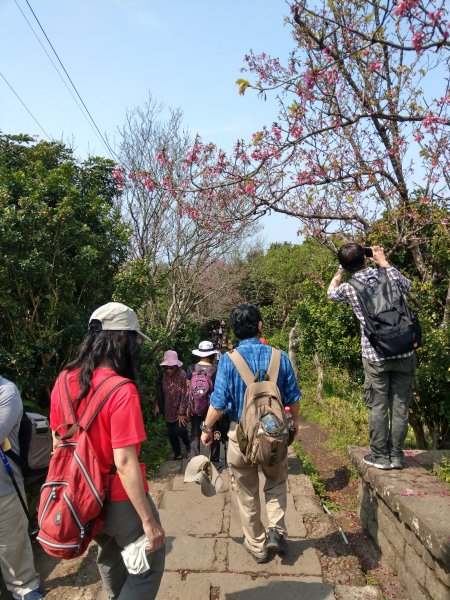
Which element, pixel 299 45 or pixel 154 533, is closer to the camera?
pixel 154 533

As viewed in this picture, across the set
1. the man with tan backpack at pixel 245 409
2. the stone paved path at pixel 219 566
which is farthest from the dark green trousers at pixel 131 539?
the man with tan backpack at pixel 245 409

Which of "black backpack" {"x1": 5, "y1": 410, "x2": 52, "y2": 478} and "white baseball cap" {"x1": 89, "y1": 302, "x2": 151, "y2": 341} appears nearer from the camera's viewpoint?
"white baseball cap" {"x1": 89, "y1": 302, "x2": 151, "y2": 341}

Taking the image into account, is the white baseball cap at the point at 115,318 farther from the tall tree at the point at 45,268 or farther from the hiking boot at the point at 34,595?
the tall tree at the point at 45,268

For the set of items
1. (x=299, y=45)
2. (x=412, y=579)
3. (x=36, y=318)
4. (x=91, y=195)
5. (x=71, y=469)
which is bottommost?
(x=412, y=579)

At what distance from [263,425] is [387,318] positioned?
115 centimetres

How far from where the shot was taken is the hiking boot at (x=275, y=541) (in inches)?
116

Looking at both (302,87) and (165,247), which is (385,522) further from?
(165,247)

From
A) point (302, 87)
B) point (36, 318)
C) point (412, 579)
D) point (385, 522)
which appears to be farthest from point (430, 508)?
point (36, 318)

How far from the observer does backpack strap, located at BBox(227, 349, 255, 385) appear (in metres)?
2.92

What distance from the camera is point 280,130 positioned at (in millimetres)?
4500

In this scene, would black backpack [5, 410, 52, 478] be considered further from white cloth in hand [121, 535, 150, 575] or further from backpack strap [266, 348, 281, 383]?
backpack strap [266, 348, 281, 383]

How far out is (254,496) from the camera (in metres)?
3.01

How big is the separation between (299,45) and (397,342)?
2.79 m

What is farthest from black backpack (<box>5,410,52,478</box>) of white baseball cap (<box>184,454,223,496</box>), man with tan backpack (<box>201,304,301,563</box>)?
man with tan backpack (<box>201,304,301,563</box>)
